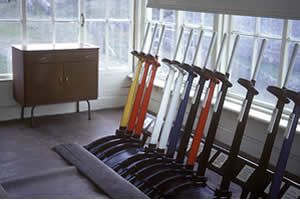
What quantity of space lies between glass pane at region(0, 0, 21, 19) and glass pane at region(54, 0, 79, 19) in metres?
0.44

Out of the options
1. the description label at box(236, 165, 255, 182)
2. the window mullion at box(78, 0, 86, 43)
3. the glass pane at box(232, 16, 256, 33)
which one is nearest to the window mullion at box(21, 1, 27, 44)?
the window mullion at box(78, 0, 86, 43)

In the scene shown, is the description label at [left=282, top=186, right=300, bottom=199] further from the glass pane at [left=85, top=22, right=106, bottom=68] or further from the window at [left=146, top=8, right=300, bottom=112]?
the glass pane at [left=85, top=22, right=106, bottom=68]

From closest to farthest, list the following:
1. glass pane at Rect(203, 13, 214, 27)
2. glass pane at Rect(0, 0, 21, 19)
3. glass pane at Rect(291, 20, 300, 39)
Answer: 1. glass pane at Rect(291, 20, 300, 39)
2. glass pane at Rect(203, 13, 214, 27)
3. glass pane at Rect(0, 0, 21, 19)

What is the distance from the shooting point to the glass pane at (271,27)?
371 centimetres

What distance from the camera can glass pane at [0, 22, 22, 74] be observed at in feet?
15.7

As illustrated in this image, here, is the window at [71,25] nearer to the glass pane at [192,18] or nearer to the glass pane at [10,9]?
the glass pane at [10,9]

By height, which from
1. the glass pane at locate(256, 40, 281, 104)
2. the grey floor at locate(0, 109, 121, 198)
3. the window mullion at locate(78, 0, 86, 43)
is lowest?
the grey floor at locate(0, 109, 121, 198)

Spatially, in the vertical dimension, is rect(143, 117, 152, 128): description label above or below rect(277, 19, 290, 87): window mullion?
below

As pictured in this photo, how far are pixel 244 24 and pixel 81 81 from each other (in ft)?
6.50

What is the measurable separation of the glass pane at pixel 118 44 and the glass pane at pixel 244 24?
5.95 ft

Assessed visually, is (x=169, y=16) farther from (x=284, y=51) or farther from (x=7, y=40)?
(x=7, y=40)

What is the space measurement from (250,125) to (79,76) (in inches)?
81.2

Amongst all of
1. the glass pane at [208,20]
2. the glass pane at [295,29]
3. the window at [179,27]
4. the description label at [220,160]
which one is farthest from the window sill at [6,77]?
the glass pane at [295,29]

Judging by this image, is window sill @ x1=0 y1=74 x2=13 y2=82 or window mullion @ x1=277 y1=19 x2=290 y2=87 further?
window sill @ x1=0 y1=74 x2=13 y2=82
